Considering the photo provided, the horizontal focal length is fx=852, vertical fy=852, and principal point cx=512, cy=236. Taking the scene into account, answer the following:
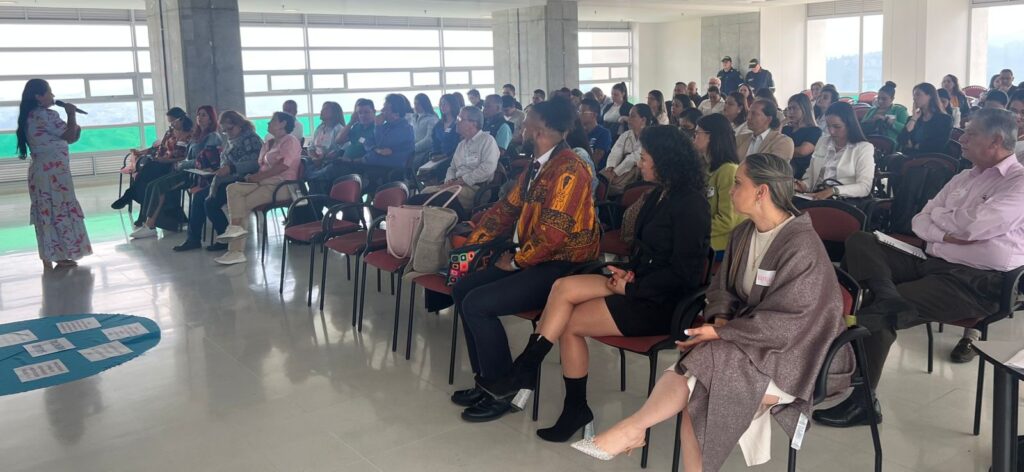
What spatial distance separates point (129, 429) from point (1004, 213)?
3562 mm

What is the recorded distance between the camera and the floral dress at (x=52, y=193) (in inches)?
250

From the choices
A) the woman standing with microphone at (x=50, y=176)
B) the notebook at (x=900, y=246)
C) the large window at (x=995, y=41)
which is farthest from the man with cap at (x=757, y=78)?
the notebook at (x=900, y=246)

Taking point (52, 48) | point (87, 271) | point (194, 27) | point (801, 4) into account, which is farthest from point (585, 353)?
point (801, 4)

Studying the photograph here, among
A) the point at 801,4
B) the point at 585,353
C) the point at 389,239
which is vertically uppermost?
the point at 801,4

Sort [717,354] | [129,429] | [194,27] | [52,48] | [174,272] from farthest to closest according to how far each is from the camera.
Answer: [52,48]
[194,27]
[174,272]
[129,429]
[717,354]

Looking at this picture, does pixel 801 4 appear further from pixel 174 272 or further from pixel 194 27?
pixel 174 272

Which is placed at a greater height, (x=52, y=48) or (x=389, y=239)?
(x=52, y=48)

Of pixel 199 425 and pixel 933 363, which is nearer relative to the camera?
pixel 199 425

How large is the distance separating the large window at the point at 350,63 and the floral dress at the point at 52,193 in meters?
9.46

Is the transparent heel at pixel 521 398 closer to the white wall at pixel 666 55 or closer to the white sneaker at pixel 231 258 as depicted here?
the white sneaker at pixel 231 258

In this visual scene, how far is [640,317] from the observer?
303cm

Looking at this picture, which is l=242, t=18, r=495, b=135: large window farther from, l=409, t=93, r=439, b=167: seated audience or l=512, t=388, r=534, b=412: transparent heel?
l=512, t=388, r=534, b=412: transparent heel

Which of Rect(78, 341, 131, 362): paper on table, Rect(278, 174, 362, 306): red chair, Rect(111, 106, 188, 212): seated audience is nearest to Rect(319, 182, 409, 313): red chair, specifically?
Rect(278, 174, 362, 306): red chair

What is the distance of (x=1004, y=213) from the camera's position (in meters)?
3.27
